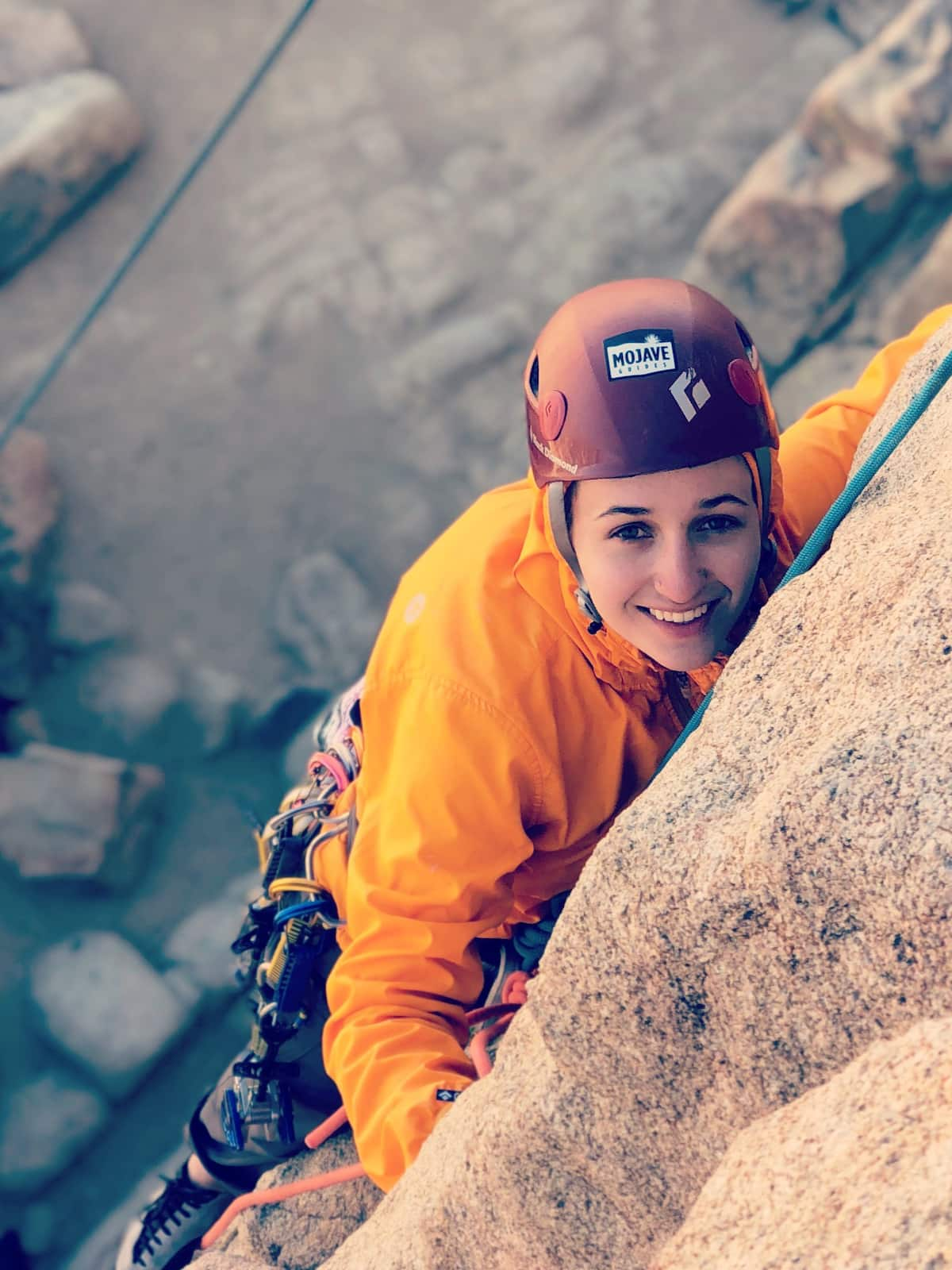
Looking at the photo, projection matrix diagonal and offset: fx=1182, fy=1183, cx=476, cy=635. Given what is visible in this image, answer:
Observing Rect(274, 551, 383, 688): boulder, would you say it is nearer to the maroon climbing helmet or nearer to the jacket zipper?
the jacket zipper

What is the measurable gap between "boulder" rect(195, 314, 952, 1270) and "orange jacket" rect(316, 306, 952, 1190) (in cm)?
37

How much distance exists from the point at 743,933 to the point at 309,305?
7752 millimetres

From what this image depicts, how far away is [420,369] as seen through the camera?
27.8 feet

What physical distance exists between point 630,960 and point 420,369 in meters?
7.14

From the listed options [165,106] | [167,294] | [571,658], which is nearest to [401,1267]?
[571,658]

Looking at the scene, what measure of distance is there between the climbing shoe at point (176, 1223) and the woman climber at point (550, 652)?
1.50 m

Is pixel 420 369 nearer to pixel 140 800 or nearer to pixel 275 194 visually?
pixel 275 194

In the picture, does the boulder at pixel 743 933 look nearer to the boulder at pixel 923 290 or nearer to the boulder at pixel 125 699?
the boulder at pixel 923 290

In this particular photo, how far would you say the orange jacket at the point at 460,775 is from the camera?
2443 mm

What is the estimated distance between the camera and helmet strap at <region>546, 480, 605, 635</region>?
2475 millimetres

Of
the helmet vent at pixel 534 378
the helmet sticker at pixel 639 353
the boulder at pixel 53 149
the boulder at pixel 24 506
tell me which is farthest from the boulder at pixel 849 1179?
the boulder at pixel 53 149

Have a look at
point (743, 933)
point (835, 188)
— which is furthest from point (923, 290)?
point (743, 933)

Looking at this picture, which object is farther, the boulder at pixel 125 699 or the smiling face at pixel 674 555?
the boulder at pixel 125 699

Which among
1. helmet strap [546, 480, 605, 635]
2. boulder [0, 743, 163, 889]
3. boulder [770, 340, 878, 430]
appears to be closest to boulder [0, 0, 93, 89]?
boulder [0, 743, 163, 889]
